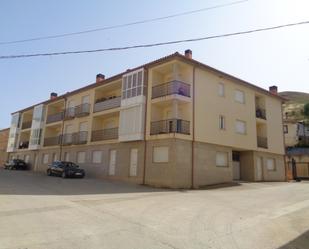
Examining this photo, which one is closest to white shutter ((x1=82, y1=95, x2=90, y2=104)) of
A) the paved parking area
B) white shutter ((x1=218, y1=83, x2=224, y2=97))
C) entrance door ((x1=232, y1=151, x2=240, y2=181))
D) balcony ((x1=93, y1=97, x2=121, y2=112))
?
balcony ((x1=93, y1=97, x2=121, y2=112))

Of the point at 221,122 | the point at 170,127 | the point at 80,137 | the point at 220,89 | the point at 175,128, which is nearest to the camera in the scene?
the point at 175,128

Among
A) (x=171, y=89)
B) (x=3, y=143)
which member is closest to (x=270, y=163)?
(x=171, y=89)

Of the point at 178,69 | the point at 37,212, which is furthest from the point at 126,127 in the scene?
the point at 37,212

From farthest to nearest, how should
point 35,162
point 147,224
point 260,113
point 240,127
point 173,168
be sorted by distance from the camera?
point 35,162 → point 260,113 → point 240,127 → point 173,168 → point 147,224

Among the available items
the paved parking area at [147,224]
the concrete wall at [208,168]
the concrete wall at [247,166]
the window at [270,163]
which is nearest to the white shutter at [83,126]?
the concrete wall at [208,168]

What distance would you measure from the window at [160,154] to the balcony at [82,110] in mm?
10081

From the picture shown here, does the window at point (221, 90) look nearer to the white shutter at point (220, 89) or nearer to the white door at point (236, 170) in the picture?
the white shutter at point (220, 89)

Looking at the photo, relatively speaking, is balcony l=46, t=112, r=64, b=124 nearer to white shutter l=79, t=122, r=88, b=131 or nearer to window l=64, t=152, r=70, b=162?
white shutter l=79, t=122, r=88, b=131

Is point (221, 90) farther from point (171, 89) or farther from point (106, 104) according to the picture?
point (106, 104)

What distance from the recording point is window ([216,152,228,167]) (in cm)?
2208

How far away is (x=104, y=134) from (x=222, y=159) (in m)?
10.0

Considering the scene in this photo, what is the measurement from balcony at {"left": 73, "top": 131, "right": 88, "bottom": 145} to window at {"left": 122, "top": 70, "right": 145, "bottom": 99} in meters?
6.46

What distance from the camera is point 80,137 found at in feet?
91.4

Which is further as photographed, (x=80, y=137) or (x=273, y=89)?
(x=273, y=89)
